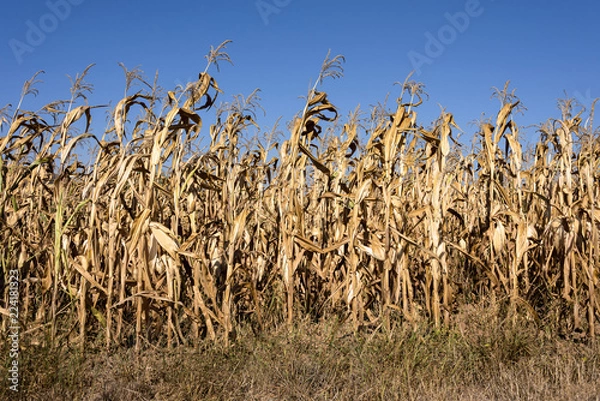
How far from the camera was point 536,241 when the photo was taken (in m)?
4.82

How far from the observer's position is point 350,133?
562cm

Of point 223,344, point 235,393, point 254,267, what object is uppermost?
point 254,267

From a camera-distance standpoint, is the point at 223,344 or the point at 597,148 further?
the point at 597,148

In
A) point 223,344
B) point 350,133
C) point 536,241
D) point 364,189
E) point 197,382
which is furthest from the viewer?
point 350,133

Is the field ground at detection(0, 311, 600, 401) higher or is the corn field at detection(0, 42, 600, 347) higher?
the corn field at detection(0, 42, 600, 347)

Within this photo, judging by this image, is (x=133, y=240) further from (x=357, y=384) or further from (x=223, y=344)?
(x=357, y=384)

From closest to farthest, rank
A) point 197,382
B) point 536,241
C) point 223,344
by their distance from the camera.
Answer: point 197,382
point 223,344
point 536,241

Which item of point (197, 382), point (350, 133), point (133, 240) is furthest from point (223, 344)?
point (350, 133)

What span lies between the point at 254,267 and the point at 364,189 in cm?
145

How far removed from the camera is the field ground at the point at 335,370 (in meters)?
3.25

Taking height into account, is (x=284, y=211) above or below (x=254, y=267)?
above

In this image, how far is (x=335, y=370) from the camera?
354 centimetres

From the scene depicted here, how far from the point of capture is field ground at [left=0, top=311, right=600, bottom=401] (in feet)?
10.7

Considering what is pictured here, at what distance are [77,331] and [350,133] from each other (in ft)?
11.0
